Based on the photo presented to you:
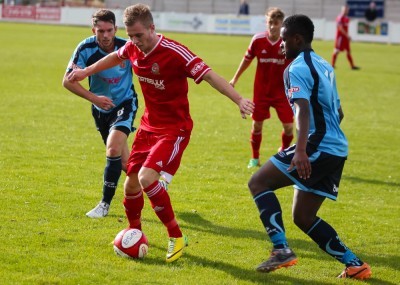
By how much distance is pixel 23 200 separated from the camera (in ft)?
27.3

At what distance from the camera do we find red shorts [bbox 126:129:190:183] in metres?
6.44

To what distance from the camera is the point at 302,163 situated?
571cm

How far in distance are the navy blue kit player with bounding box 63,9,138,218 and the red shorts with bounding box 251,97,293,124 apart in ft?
12.1

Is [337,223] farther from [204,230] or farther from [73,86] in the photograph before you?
[73,86]

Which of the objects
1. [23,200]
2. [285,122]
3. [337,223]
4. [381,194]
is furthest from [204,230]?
[285,122]

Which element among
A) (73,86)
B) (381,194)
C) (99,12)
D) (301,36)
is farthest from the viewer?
(381,194)

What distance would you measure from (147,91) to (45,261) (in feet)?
5.62

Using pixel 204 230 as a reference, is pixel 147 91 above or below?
above

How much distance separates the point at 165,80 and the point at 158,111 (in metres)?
0.30

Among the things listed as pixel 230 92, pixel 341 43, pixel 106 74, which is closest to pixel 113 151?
pixel 106 74

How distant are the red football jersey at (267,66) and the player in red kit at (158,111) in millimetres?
5025

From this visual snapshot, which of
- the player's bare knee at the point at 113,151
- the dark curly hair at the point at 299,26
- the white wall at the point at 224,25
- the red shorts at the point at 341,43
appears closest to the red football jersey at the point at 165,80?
the dark curly hair at the point at 299,26

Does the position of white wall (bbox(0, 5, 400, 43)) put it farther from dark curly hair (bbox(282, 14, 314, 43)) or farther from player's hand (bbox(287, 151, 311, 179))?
player's hand (bbox(287, 151, 311, 179))

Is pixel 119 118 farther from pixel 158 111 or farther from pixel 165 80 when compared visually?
pixel 165 80
